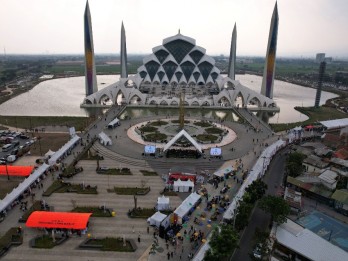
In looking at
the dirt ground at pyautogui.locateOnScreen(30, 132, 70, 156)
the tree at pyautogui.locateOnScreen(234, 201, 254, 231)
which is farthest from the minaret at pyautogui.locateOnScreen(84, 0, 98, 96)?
the tree at pyautogui.locateOnScreen(234, 201, 254, 231)

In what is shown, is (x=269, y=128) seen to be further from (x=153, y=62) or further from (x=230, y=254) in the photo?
(x=153, y=62)

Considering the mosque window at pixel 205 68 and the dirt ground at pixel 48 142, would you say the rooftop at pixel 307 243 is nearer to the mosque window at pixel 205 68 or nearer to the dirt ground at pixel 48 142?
the dirt ground at pixel 48 142

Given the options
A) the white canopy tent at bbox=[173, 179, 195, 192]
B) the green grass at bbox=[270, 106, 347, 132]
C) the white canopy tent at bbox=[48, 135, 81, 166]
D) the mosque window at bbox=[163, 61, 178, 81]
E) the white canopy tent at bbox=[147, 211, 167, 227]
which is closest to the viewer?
the white canopy tent at bbox=[147, 211, 167, 227]

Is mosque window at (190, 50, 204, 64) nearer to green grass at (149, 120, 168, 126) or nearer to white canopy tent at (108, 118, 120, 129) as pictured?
green grass at (149, 120, 168, 126)

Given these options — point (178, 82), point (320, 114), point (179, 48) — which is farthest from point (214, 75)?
point (320, 114)

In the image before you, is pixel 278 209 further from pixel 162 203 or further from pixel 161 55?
pixel 161 55

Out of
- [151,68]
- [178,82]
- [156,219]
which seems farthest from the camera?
[151,68]
